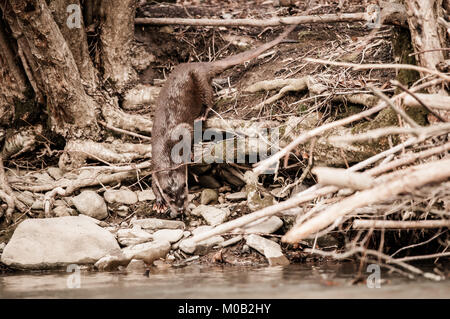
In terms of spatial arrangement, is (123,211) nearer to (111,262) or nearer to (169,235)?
(169,235)

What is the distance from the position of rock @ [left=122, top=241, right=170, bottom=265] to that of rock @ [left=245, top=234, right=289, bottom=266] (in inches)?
23.8

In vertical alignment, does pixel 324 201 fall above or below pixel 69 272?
above

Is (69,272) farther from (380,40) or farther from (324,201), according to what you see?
(380,40)

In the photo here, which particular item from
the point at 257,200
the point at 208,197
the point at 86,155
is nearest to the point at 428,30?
the point at 257,200

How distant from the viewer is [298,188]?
172 inches

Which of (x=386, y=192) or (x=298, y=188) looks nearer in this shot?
(x=386, y=192)

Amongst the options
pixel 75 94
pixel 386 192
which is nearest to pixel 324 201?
pixel 386 192

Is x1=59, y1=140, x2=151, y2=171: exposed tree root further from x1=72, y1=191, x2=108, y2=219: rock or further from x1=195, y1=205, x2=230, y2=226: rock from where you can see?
x1=195, y1=205, x2=230, y2=226: rock

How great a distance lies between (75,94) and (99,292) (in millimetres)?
2278

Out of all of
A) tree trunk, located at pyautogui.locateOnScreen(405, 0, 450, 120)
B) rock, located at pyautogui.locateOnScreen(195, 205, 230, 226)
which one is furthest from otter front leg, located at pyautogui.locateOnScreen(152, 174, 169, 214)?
tree trunk, located at pyautogui.locateOnScreen(405, 0, 450, 120)

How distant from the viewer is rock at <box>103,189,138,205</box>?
185 inches

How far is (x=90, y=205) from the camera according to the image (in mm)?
4520

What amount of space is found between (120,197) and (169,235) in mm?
758
